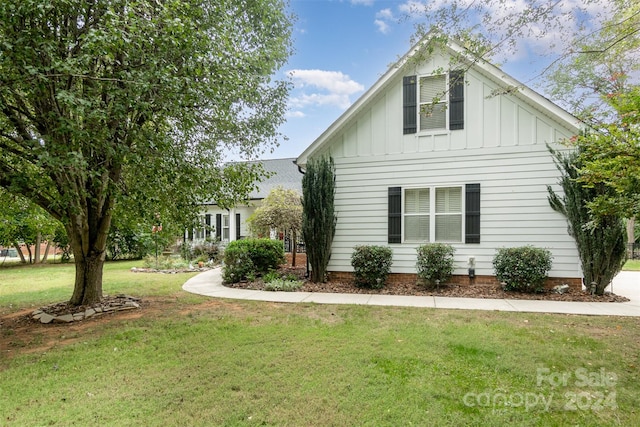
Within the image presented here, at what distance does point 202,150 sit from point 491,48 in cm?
565

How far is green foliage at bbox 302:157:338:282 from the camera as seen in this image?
8758mm

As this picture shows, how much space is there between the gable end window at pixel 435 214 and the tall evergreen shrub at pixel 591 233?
1.82 m

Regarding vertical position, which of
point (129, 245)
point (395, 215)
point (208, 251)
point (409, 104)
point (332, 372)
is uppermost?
point (409, 104)

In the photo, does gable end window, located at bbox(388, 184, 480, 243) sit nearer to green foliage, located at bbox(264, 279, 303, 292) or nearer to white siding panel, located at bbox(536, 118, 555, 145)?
white siding panel, located at bbox(536, 118, 555, 145)

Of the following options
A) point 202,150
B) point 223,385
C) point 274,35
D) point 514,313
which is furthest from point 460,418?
point 274,35

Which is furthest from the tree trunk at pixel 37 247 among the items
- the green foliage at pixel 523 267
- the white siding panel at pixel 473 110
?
the green foliage at pixel 523 267

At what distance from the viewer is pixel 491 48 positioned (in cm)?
534

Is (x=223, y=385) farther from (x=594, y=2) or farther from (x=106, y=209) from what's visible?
(x=594, y=2)

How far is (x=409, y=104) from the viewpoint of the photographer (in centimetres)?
859

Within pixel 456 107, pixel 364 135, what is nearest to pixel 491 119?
pixel 456 107

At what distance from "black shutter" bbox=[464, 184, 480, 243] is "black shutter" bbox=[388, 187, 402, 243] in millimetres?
1612

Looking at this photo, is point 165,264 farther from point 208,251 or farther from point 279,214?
point 279,214

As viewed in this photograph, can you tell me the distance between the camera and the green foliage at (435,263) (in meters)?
7.88

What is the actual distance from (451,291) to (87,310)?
301 inches
